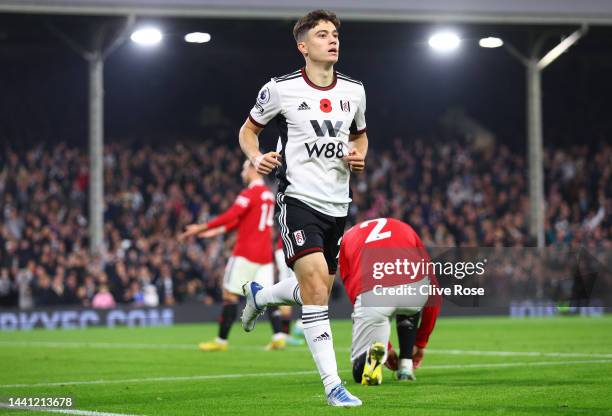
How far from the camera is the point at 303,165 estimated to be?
7.35 m

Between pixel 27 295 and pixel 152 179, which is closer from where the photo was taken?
pixel 27 295

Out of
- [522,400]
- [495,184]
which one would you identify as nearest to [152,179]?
[495,184]

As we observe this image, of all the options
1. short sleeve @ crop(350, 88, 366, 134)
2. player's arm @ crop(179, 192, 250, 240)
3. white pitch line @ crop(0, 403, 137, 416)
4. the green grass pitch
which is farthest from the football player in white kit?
player's arm @ crop(179, 192, 250, 240)

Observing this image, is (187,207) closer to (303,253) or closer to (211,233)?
(211,233)

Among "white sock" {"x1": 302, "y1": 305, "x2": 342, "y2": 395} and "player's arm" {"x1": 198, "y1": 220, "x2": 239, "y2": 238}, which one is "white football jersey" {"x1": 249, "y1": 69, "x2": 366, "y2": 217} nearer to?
"white sock" {"x1": 302, "y1": 305, "x2": 342, "y2": 395}

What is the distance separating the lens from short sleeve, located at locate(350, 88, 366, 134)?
25.2ft

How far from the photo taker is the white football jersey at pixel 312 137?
7332 mm

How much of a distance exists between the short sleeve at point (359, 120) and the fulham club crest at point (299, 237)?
1.01 meters

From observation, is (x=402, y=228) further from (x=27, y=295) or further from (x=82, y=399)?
(x=27, y=295)

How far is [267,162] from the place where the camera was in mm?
7109

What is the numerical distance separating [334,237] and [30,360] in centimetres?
604

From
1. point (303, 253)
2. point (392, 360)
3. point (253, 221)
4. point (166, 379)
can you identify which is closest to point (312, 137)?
point (303, 253)

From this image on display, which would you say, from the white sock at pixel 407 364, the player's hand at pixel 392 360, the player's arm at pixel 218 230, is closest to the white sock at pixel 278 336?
the player's arm at pixel 218 230

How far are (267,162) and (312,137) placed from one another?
40 centimetres
